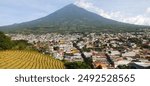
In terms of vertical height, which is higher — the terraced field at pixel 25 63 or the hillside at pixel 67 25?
the terraced field at pixel 25 63

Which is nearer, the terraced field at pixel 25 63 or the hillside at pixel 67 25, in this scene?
the terraced field at pixel 25 63

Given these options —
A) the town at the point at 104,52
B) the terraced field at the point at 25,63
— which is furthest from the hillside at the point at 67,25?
the terraced field at the point at 25,63

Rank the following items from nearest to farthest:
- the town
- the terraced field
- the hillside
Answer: the terraced field → the town → the hillside

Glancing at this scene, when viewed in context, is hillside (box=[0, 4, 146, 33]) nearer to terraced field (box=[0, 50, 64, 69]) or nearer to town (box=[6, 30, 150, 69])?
town (box=[6, 30, 150, 69])

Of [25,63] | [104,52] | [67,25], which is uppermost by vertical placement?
[25,63]

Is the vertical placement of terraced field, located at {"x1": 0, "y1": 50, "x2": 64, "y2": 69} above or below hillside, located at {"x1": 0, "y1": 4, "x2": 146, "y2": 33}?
above

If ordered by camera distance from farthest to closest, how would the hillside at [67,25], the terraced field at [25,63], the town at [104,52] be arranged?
the hillside at [67,25] < the town at [104,52] < the terraced field at [25,63]

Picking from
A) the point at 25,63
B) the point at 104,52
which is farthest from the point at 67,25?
the point at 25,63

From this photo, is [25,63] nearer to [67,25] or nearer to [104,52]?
[104,52]

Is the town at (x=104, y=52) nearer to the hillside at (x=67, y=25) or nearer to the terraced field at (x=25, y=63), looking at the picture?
the terraced field at (x=25, y=63)

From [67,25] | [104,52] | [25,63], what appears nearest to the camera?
[25,63]

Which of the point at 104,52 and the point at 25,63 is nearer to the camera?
the point at 25,63

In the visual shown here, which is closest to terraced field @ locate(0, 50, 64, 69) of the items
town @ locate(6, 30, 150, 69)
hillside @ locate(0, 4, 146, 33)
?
town @ locate(6, 30, 150, 69)
